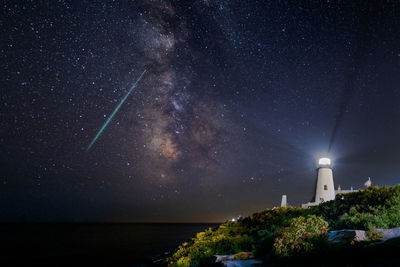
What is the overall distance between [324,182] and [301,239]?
29362 mm

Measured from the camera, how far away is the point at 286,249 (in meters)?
8.63

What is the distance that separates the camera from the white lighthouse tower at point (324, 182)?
33.3 metres

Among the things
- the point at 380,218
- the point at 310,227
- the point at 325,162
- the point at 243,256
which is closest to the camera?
the point at 310,227

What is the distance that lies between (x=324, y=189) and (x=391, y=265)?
32036 mm

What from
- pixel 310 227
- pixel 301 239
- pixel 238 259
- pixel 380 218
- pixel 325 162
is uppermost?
pixel 325 162

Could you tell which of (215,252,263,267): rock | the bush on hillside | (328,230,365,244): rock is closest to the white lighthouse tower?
the bush on hillside

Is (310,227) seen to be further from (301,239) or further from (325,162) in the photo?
(325,162)

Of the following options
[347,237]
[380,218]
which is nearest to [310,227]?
[347,237]

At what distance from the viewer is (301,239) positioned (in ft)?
28.1

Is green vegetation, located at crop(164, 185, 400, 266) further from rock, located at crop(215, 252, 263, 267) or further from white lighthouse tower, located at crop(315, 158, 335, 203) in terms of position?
white lighthouse tower, located at crop(315, 158, 335, 203)

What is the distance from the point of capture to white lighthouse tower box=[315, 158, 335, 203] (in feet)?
109

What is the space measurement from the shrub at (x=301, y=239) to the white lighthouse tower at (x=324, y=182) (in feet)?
89.8

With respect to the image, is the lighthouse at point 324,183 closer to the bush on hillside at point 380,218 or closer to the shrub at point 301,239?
the bush on hillside at point 380,218

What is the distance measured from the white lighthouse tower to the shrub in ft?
89.8
